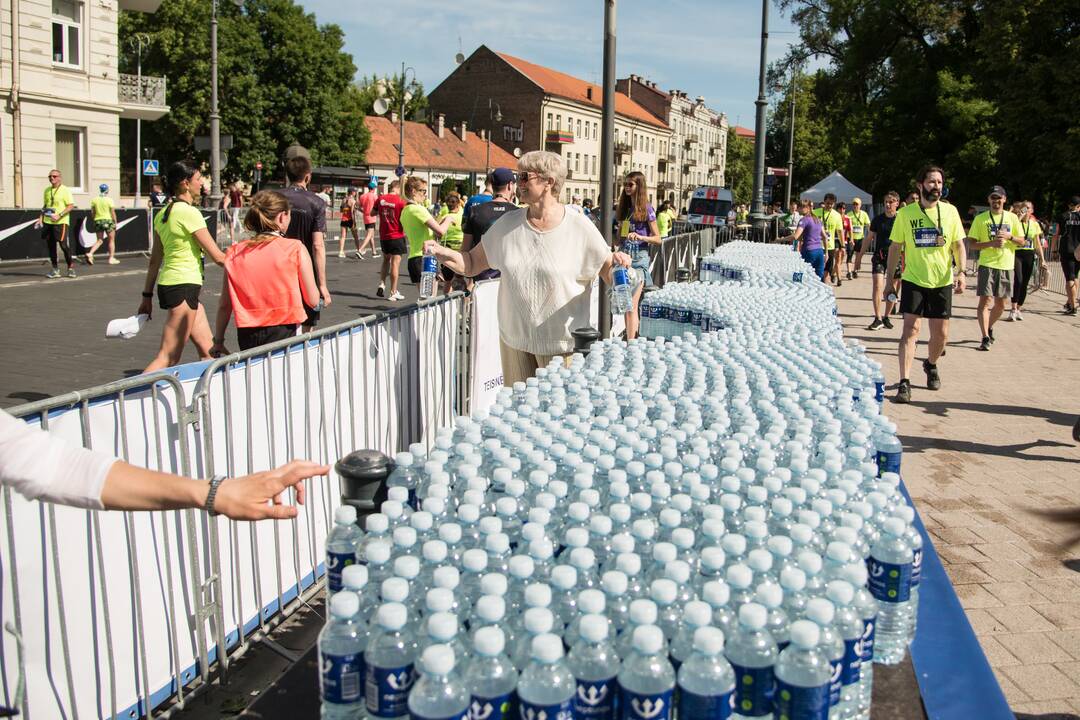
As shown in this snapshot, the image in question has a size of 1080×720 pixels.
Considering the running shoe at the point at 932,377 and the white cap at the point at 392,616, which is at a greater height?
the white cap at the point at 392,616

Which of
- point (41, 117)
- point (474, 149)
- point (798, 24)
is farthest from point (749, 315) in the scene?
point (474, 149)

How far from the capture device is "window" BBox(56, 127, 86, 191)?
31.6 meters

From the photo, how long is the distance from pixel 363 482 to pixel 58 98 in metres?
33.4

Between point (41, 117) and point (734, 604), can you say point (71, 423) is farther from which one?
point (41, 117)

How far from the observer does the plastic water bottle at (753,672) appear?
1.76 m

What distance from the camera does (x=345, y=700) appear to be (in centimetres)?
183

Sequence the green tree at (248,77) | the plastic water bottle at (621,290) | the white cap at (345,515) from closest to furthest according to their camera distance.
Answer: the white cap at (345,515) < the plastic water bottle at (621,290) < the green tree at (248,77)

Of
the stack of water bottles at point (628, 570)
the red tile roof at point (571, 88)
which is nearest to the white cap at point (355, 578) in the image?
the stack of water bottles at point (628, 570)

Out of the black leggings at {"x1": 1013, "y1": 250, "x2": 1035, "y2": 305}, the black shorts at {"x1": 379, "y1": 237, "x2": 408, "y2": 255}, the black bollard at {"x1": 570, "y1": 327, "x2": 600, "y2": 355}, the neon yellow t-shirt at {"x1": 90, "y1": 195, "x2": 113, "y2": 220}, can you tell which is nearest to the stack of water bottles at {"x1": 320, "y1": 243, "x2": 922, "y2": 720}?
the black bollard at {"x1": 570, "y1": 327, "x2": 600, "y2": 355}

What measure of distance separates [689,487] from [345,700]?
1116 mm

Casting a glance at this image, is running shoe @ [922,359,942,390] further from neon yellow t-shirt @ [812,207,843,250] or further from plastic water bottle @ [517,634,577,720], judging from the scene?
neon yellow t-shirt @ [812,207,843,250]

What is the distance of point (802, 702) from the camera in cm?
172

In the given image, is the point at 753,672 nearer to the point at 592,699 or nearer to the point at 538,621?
the point at 592,699

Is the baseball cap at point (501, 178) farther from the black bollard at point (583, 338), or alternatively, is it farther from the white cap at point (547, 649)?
the white cap at point (547, 649)
